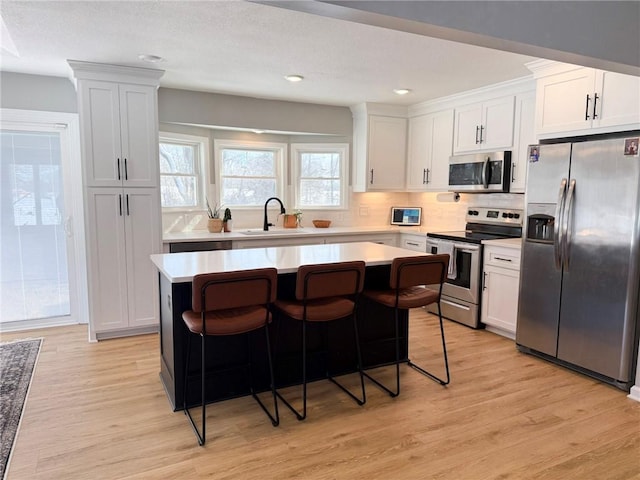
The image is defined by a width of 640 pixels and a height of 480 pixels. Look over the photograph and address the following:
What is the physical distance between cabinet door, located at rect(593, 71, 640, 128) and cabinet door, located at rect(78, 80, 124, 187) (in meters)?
3.85

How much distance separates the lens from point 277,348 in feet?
9.82

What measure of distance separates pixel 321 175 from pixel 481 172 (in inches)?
82.0

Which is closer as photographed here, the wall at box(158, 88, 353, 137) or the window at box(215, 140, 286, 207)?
the wall at box(158, 88, 353, 137)

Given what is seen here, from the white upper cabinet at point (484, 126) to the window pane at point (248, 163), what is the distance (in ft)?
7.38

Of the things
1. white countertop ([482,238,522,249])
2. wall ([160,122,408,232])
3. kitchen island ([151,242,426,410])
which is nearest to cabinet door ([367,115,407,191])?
wall ([160,122,408,232])

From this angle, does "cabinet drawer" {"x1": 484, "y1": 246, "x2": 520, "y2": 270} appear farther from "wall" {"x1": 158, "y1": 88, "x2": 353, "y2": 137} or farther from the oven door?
"wall" {"x1": 158, "y1": 88, "x2": 353, "y2": 137}

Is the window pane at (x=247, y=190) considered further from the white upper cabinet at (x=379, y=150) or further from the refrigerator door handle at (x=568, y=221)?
the refrigerator door handle at (x=568, y=221)

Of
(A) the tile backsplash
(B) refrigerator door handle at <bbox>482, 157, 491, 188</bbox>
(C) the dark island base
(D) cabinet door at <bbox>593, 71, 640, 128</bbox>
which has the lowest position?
(C) the dark island base

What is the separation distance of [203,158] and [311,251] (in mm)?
2338

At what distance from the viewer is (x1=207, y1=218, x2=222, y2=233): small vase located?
476 cm

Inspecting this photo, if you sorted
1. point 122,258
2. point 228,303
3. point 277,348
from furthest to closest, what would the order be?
point 122,258, point 277,348, point 228,303

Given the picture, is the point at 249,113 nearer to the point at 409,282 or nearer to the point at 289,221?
the point at 289,221

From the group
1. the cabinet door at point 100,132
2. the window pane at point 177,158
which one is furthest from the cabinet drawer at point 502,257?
the cabinet door at point 100,132

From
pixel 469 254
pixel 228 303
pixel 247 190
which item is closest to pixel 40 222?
pixel 247 190
